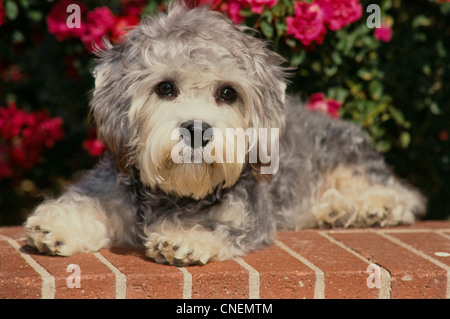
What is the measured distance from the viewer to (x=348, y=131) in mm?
4215

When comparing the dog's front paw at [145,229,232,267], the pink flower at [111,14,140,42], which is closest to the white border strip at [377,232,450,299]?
the dog's front paw at [145,229,232,267]

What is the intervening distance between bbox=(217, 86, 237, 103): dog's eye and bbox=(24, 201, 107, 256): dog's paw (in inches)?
36.5

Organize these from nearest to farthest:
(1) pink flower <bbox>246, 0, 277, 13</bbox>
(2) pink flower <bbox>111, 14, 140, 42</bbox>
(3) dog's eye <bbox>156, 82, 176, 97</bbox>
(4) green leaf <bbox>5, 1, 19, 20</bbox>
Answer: (3) dog's eye <bbox>156, 82, 176, 97</bbox> → (1) pink flower <bbox>246, 0, 277, 13</bbox> → (4) green leaf <bbox>5, 1, 19, 20</bbox> → (2) pink flower <bbox>111, 14, 140, 42</bbox>

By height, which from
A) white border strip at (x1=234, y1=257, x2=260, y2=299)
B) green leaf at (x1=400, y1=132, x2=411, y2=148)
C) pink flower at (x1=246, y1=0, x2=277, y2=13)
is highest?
pink flower at (x1=246, y1=0, x2=277, y2=13)

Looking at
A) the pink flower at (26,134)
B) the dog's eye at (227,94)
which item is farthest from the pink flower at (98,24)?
the dog's eye at (227,94)

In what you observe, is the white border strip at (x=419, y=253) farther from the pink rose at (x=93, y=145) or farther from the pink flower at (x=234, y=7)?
the pink rose at (x=93, y=145)

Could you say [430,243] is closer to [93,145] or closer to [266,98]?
[266,98]

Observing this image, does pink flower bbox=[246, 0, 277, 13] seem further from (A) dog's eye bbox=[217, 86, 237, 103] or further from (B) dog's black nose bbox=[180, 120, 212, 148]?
(B) dog's black nose bbox=[180, 120, 212, 148]

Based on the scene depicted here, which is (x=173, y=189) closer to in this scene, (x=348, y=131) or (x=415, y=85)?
(x=348, y=131)

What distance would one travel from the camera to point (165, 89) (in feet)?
9.64

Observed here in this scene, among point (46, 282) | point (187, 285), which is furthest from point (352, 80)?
point (46, 282)

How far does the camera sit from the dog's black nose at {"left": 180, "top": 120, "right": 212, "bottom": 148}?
269 centimetres

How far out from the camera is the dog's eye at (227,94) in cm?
296
